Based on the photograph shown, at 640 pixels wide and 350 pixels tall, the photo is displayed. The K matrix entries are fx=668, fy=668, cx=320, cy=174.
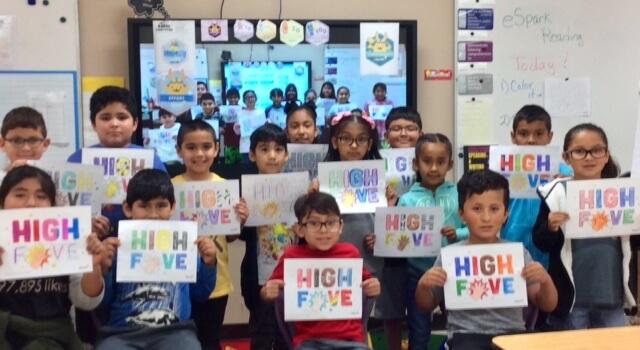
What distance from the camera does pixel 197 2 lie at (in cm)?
391

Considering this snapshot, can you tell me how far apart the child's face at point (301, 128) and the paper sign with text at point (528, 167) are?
913 mm

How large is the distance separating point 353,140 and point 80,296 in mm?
1298

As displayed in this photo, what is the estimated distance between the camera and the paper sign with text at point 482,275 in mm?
2396

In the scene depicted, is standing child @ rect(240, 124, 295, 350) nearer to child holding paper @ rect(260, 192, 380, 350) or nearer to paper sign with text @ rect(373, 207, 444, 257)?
child holding paper @ rect(260, 192, 380, 350)

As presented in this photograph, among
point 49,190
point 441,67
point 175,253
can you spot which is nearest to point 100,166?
point 49,190

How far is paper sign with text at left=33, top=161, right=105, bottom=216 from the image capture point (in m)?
2.53

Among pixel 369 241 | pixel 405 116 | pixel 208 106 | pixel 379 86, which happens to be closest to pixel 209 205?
pixel 369 241

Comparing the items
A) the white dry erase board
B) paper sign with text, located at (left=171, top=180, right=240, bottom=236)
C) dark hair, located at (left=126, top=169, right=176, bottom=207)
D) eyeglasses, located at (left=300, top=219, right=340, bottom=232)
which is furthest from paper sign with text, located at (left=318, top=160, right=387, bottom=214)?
the white dry erase board

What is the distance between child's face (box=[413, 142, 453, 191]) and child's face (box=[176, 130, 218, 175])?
3.01 feet

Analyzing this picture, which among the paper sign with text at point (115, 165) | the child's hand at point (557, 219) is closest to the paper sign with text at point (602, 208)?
the child's hand at point (557, 219)

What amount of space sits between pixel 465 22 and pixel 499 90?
0.47 meters

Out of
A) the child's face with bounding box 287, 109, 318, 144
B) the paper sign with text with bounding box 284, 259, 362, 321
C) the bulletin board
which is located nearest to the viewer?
the paper sign with text with bounding box 284, 259, 362, 321

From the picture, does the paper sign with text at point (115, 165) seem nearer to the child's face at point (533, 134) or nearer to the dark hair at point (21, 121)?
the dark hair at point (21, 121)

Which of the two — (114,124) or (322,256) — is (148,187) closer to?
(114,124)
